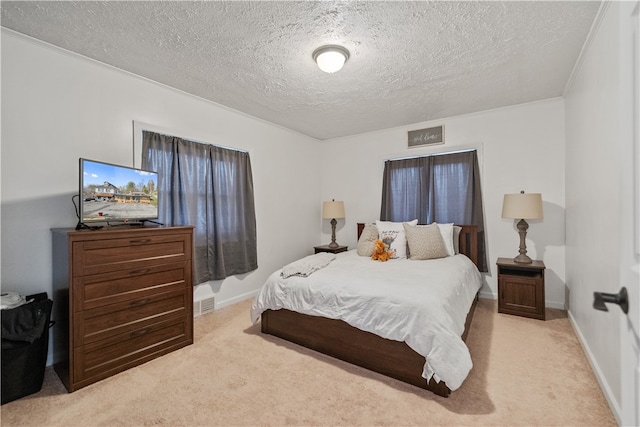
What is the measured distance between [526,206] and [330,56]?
2.53 metres

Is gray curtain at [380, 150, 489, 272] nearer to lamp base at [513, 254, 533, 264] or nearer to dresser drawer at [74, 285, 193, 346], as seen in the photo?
lamp base at [513, 254, 533, 264]

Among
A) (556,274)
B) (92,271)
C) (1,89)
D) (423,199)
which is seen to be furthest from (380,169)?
(1,89)

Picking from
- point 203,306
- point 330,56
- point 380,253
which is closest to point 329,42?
point 330,56

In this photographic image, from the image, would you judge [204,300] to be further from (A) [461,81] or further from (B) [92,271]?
(A) [461,81]

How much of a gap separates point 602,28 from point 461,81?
1.05m

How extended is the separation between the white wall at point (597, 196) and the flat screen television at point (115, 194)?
300cm

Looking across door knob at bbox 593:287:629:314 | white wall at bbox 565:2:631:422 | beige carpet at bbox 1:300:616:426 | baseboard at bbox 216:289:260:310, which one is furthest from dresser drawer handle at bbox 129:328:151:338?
white wall at bbox 565:2:631:422

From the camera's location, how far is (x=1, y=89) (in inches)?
77.3

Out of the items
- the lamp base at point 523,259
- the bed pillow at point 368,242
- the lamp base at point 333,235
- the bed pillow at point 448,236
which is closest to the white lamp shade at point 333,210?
the lamp base at point 333,235

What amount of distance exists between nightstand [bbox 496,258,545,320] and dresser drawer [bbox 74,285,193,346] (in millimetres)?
3190

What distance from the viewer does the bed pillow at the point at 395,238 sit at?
340 centimetres

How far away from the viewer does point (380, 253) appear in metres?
3.27

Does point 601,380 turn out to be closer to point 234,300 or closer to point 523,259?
point 523,259

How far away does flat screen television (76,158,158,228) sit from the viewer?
2.04m
